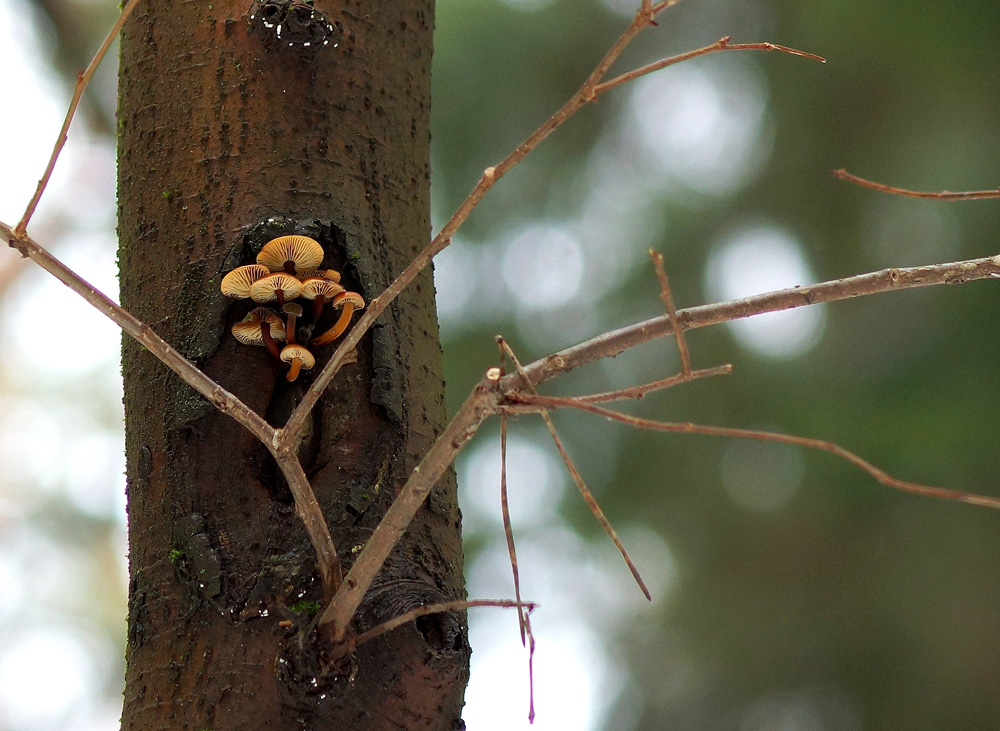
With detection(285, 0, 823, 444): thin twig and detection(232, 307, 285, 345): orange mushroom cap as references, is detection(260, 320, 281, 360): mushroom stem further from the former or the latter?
detection(285, 0, 823, 444): thin twig

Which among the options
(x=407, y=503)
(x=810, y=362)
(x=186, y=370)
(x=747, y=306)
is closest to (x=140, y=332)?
(x=186, y=370)

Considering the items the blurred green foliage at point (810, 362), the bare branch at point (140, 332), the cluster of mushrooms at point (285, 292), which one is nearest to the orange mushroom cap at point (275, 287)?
A: the cluster of mushrooms at point (285, 292)

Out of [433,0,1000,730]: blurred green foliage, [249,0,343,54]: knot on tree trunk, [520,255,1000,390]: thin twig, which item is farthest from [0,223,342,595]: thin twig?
[433,0,1000,730]: blurred green foliage

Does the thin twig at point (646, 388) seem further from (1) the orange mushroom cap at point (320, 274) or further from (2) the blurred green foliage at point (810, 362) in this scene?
(2) the blurred green foliage at point (810, 362)

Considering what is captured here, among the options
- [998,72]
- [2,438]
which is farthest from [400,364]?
[2,438]

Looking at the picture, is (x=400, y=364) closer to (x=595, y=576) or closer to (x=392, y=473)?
(x=392, y=473)
